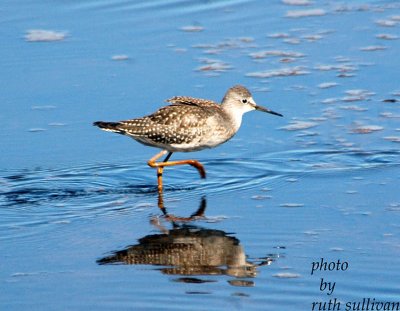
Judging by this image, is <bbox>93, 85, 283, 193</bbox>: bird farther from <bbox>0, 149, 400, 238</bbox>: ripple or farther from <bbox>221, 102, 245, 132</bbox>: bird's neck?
<bbox>0, 149, 400, 238</bbox>: ripple

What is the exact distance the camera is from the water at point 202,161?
808 centimetres

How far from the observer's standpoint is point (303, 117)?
11812 millimetres

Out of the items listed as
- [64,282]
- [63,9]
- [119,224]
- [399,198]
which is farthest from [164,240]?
[63,9]

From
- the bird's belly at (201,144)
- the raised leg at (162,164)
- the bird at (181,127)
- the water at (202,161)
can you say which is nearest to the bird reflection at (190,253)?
the water at (202,161)

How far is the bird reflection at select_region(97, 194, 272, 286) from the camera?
8.29m

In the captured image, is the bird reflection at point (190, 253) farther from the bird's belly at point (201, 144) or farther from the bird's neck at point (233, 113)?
the bird's neck at point (233, 113)

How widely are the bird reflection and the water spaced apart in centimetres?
2

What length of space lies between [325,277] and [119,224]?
215 centimetres

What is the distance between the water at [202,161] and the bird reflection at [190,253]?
17mm

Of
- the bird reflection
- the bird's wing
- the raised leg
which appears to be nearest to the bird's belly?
the raised leg

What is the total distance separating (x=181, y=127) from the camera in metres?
10.8

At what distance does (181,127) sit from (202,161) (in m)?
0.55

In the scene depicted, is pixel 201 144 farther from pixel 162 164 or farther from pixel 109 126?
pixel 109 126

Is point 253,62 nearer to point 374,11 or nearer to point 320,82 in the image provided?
point 320,82
